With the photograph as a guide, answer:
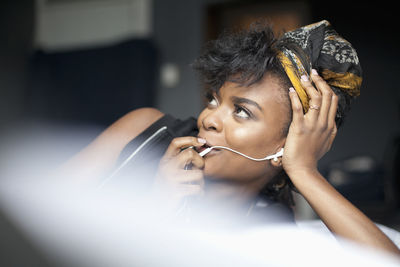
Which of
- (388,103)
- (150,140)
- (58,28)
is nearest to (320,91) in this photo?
(150,140)

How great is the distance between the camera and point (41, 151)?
8.82 ft

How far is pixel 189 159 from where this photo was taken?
0.97 metres

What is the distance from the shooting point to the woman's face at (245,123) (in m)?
0.99

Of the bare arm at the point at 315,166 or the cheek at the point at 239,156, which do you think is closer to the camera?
the bare arm at the point at 315,166

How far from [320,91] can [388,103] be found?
274cm

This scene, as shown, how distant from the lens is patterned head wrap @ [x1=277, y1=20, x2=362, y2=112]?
989 millimetres

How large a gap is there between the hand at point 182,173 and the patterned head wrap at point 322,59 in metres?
0.30

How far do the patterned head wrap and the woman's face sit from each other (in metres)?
0.06

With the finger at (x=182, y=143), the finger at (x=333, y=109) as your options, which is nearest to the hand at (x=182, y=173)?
the finger at (x=182, y=143)

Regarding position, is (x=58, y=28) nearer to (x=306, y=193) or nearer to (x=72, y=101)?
(x=72, y=101)

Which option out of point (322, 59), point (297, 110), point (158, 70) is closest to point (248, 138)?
point (297, 110)

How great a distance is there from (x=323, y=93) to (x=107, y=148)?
2.23ft

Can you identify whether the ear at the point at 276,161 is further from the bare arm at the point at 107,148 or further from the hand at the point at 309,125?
the bare arm at the point at 107,148

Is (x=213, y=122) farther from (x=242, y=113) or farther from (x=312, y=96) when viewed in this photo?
(x=312, y=96)
